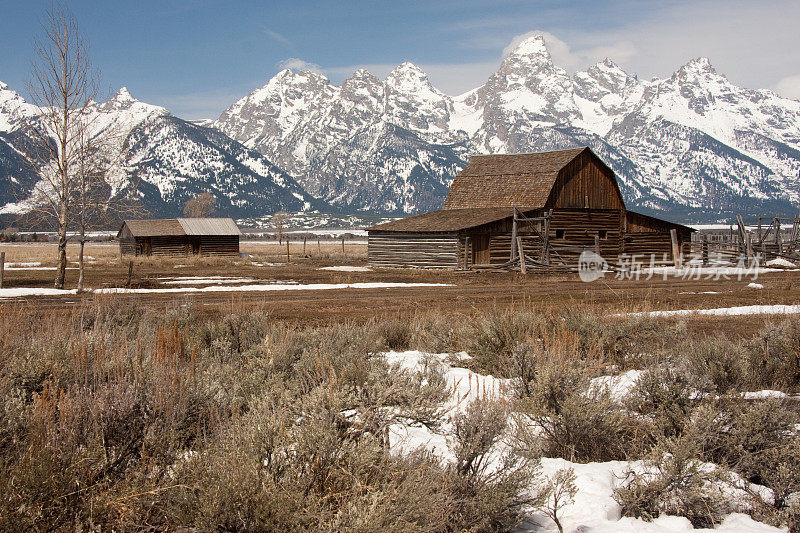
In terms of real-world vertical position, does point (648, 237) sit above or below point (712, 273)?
above

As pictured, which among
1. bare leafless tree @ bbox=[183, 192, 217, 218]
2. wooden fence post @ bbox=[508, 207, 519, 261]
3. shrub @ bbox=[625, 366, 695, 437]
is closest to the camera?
shrub @ bbox=[625, 366, 695, 437]

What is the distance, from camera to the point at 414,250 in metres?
39.2

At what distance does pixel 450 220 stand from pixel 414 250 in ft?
9.15

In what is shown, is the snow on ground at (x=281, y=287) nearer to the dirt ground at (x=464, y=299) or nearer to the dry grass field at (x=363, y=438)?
the dirt ground at (x=464, y=299)

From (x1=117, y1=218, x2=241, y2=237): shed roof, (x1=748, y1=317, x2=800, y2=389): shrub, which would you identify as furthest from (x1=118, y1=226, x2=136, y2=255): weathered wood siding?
(x1=748, y1=317, x2=800, y2=389): shrub

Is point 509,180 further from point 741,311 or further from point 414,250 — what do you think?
point 741,311

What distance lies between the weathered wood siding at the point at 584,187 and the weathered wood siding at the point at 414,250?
6682 millimetres

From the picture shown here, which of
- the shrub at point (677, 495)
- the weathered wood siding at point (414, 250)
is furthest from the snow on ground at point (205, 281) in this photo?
the shrub at point (677, 495)

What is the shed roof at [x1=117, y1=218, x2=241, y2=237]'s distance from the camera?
59.2m

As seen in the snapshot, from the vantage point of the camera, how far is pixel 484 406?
16.1 feet

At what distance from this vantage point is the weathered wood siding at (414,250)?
37.0m

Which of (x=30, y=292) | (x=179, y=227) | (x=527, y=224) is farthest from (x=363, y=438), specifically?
(x=179, y=227)

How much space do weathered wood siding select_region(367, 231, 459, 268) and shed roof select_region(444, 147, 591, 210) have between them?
5.58m

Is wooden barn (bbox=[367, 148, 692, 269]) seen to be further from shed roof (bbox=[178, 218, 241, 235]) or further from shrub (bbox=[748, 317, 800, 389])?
shrub (bbox=[748, 317, 800, 389])
